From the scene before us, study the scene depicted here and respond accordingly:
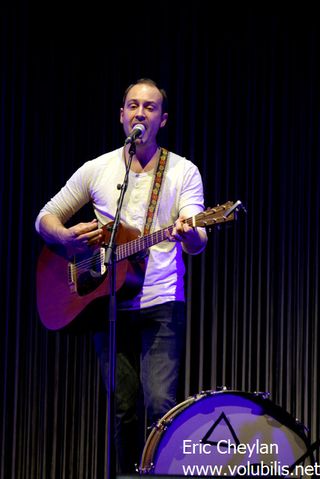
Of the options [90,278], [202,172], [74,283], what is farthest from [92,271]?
[202,172]

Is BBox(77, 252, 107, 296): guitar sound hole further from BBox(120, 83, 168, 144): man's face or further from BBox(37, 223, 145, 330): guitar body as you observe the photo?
BBox(120, 83, 168, 144): man's face

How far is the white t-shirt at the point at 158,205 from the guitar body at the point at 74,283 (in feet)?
0.27

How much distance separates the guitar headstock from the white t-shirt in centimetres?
24

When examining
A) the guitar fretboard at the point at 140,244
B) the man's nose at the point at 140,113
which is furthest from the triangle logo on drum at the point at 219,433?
the man's nose at the point at 140,113

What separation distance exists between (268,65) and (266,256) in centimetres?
118

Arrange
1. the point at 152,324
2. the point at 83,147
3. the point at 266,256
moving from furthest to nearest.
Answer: the point at 83,147 < the point at 266,256 < the point at 152,324

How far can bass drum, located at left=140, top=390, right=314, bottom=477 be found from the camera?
399cm

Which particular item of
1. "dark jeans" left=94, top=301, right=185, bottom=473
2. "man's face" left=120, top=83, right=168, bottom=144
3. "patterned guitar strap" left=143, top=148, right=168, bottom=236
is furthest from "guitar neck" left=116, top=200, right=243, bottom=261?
"man's face" left=120, top=83, right=168, bottom=144

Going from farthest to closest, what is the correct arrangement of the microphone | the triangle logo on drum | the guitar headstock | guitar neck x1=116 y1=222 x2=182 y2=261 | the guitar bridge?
the guitar bridge, the triangle logo on drum, guitar neck x1=116 y1=222 x2=182 y2=261, the microphone, the guitar headstock

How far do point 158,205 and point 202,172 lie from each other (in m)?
1.21

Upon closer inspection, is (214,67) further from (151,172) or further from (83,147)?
(151,172)

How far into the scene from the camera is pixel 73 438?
5453 mm

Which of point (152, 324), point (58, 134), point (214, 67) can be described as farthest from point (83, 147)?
point (152, 324)

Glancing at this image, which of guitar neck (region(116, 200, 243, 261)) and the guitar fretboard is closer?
guitar neck (region(116, 200, 243, 261))
